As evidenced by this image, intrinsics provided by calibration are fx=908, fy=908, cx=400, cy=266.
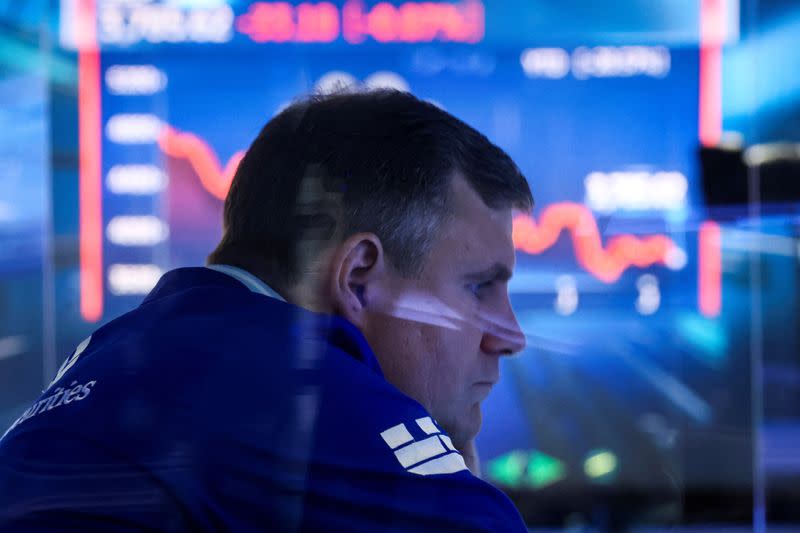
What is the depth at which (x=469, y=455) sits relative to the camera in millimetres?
1139

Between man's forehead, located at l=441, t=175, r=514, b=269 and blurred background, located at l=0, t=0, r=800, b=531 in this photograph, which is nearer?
man's forehead, located at l=441, t=175, r=514, b=269

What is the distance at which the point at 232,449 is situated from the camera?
24.0 inches

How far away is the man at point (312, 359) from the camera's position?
0.61m

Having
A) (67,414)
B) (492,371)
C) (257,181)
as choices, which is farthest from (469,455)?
(67,414)

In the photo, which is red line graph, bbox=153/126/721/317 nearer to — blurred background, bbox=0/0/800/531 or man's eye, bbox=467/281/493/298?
blurred background, bbox=0/0/800/531

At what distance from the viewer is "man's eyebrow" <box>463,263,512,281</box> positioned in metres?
0.88

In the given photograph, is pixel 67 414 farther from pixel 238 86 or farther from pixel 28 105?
pixel 28 105

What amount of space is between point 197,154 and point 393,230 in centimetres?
119

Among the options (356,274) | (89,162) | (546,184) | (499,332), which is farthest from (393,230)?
(89,162)

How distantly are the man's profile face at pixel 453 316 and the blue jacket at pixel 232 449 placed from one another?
161mm

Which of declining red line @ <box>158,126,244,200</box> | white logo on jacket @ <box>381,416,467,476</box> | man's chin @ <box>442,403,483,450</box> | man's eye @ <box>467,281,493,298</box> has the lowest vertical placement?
man's chin @ <box>442,403,483,450</box>

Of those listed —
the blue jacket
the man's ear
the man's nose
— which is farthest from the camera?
the man's nose

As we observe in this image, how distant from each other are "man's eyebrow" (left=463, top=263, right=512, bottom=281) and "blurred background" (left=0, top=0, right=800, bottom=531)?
3.21 feet

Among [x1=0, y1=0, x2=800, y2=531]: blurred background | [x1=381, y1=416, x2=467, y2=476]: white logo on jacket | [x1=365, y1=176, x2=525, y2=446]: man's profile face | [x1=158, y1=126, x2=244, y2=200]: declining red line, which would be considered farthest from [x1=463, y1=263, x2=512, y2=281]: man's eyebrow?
[x1=158, y1=126, x2=244, y2=200]: declining red line
